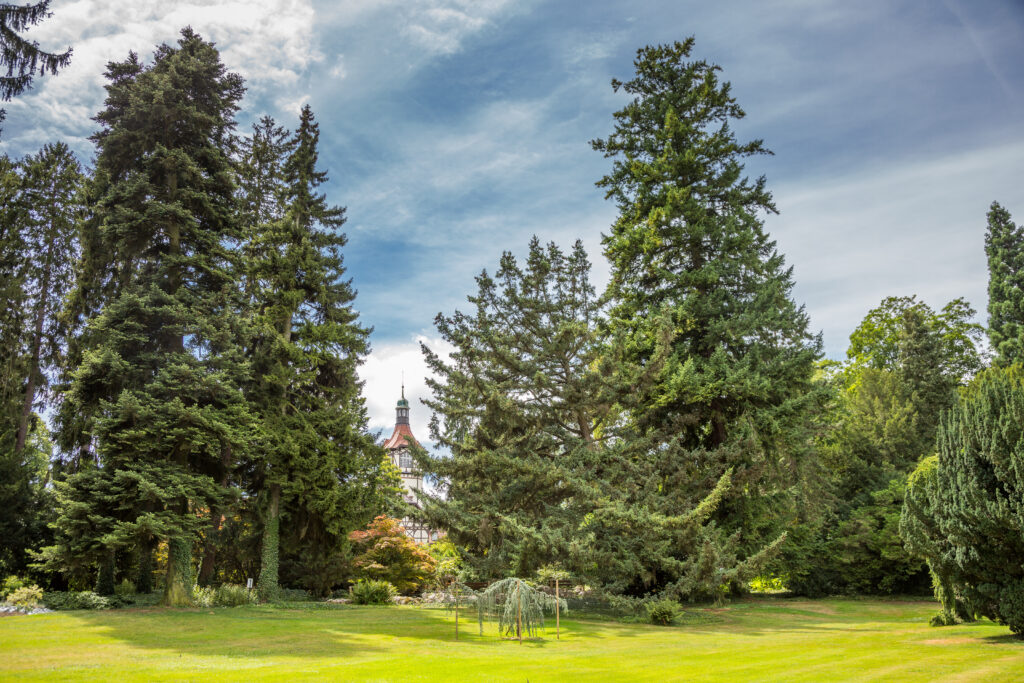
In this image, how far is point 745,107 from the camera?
84.0 feet

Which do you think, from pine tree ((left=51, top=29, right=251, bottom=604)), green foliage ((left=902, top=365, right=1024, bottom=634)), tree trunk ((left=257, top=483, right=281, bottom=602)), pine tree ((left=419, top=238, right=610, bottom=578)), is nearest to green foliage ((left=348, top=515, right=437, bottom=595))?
tree trunk ((left=257, top=483, right=281, bottom=602))

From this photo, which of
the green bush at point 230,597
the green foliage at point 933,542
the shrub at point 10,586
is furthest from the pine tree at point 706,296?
the shrub at point 10,586

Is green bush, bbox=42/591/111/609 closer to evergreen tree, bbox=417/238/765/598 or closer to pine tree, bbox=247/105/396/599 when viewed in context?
pine tree, bbox=247/105/396/599

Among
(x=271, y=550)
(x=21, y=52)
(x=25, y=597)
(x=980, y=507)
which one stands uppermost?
(x=21, y=52)

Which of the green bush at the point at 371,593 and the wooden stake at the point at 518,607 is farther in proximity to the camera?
the green bush at the point at 371,593

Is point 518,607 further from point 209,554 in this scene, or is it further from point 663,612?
point 209,554

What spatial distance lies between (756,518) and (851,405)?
14.9m

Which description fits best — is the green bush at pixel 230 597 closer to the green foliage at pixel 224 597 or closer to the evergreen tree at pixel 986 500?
the green foliage at pixel 224 597

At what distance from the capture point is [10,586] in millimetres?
18953

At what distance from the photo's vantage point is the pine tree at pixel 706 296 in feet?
69.8

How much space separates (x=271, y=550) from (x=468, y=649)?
1372 centimetres

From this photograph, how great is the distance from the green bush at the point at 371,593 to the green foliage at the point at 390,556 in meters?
1.98

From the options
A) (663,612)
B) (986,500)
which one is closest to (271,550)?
(663,612)

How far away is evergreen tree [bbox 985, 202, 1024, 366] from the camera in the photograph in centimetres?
3206
